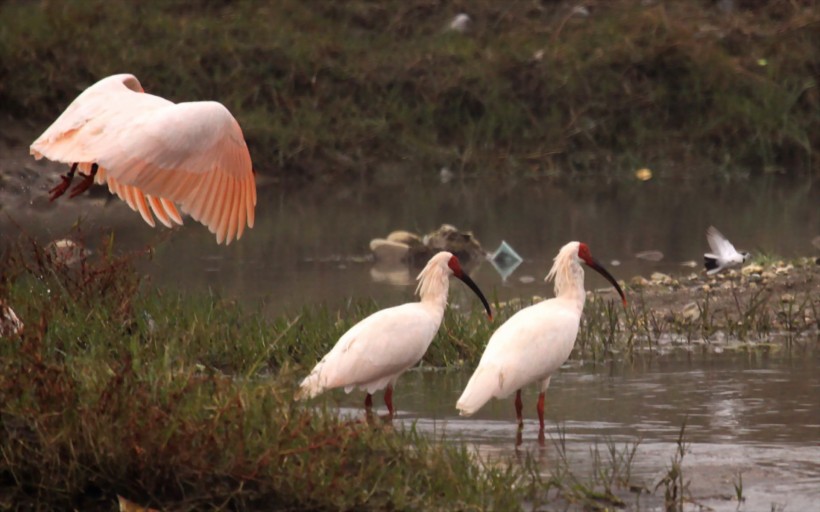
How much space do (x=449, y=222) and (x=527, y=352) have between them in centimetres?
A: 1031

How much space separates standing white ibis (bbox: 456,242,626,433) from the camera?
8.02 m

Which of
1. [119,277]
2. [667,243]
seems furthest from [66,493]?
[667,243]

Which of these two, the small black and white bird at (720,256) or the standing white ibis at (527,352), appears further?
the small black and white bird at (720,256)

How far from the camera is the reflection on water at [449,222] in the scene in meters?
14.4

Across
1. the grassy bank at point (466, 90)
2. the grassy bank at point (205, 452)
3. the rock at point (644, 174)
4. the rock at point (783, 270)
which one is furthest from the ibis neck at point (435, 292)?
the rock at point (644, 174)

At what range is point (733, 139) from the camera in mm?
22875

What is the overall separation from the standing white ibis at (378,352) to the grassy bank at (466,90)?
13620 mm

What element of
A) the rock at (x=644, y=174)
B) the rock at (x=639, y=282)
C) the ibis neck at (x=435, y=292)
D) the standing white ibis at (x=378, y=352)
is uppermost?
the rock at (x=644, y=174)

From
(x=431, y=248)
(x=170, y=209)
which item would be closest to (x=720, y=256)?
(x=431, y=248)

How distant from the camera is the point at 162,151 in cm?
812

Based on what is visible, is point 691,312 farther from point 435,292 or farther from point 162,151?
point 162,151

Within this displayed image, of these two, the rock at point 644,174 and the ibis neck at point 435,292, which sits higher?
the rock at point 644,174

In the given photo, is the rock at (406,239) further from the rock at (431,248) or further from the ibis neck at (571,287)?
the ibis neck at (571,287)

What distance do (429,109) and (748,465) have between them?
1586cm
